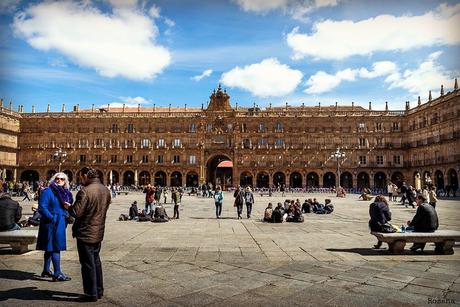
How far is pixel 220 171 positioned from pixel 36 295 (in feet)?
204

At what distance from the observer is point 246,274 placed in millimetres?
6395

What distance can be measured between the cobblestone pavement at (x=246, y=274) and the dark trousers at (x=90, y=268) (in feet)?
0.64

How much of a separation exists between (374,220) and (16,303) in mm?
7107

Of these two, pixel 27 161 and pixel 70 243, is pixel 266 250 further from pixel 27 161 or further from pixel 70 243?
pixel 27 161

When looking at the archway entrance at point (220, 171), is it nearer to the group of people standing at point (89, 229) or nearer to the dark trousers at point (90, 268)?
the group of people standing at point (89, 229)

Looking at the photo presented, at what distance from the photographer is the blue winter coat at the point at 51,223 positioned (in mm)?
6059

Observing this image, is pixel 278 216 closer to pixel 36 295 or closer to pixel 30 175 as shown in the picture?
pixel 36 295

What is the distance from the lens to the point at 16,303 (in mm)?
4805

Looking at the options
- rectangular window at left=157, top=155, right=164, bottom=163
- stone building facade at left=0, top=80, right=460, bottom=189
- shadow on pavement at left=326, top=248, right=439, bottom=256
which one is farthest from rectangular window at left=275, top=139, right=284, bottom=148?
shadow on pavement at left=326, top=248, right=439, bottom=256

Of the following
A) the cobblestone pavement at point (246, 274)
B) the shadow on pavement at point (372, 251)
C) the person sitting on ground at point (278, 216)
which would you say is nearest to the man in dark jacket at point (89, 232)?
the cobblestone pavement at point (246, 274)

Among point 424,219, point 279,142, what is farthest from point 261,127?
point 424,219

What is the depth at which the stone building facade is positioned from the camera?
58375 millimetres

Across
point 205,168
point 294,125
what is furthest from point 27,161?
point 294,125

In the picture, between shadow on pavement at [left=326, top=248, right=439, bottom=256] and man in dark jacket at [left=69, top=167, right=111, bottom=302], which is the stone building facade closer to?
shadow on pavement at [left=326, top=248, right=439, bottom=256]
